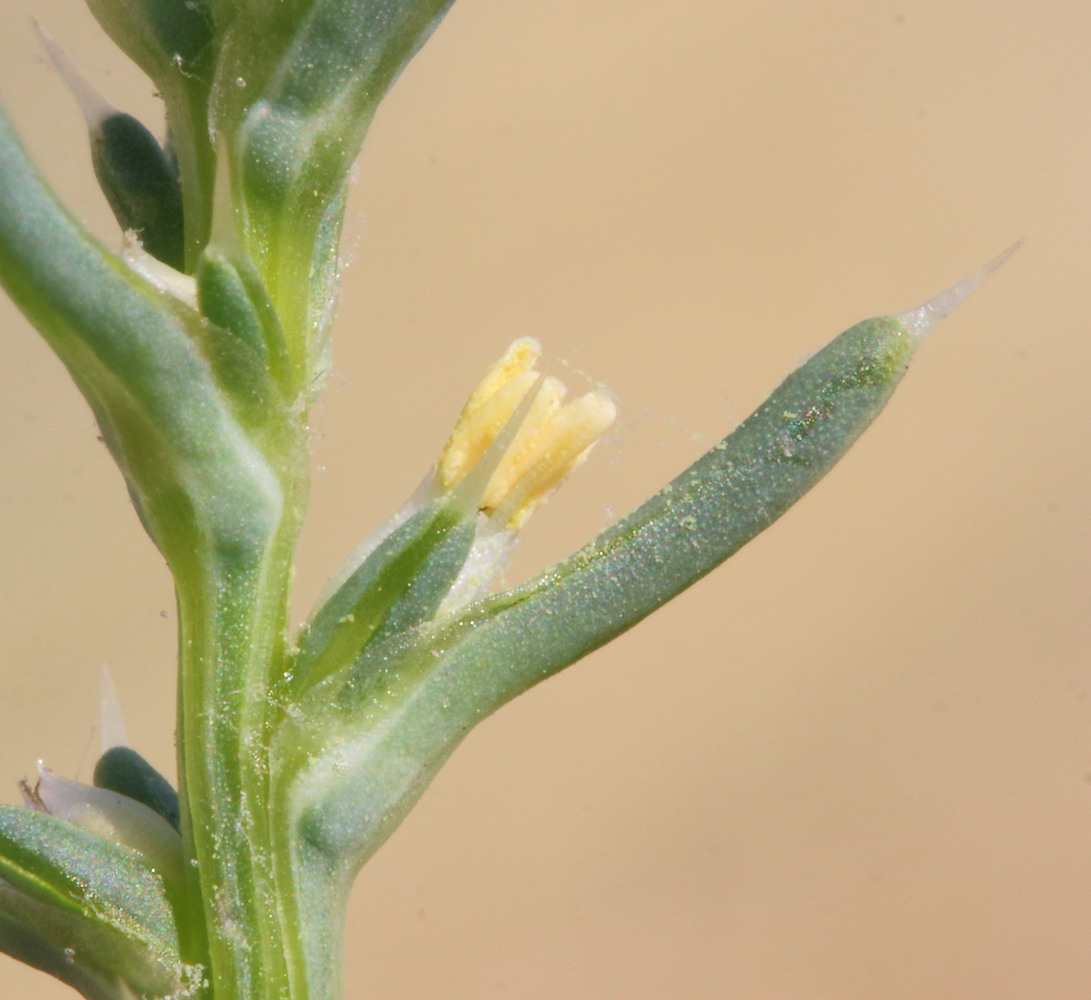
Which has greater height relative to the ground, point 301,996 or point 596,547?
point 596,547

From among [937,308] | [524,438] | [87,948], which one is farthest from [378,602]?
[937,308]

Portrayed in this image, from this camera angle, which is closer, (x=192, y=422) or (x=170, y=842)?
(x=192, y=422)

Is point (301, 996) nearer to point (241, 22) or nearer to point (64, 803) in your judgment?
point (64, 803)

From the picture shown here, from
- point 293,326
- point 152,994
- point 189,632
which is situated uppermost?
point 293,326

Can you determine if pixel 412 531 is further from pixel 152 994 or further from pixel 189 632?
pixel 152 994

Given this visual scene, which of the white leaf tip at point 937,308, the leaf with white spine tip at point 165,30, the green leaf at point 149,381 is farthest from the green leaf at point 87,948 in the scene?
the white leaf tip at point 937,308

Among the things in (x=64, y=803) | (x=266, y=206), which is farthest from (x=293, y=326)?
(x=64, y=803)
